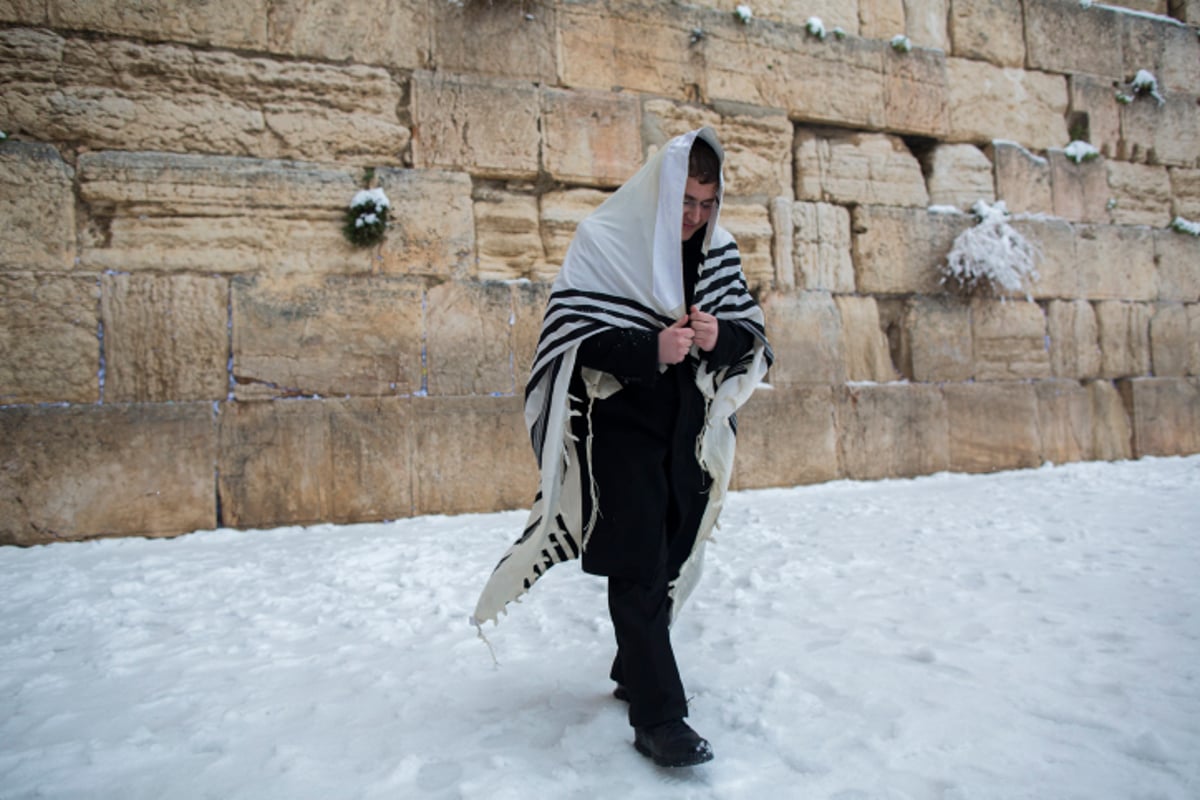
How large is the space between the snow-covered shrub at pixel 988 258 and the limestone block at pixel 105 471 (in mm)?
5705

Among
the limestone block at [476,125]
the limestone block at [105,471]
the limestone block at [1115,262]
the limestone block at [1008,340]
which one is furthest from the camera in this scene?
the limestone block at [1115,262]

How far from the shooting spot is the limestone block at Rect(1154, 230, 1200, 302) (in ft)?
23.6

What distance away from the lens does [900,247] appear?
249 inches

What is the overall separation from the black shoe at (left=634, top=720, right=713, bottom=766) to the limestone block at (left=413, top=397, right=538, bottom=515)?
3168mm

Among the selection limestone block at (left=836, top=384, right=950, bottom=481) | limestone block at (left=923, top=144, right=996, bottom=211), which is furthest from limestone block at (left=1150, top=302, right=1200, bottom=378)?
limestone block at (left=836, top=384, right=950, bottom=481)

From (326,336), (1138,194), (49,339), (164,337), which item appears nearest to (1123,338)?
(1138,194)

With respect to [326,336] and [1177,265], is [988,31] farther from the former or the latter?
[326,336]

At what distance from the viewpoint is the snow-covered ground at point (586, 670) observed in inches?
72.7

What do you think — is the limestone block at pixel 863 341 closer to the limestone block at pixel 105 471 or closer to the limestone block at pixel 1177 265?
the limestone block at pixel 1177 265

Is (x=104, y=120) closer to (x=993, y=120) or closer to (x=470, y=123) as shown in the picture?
(x=470, y=123)

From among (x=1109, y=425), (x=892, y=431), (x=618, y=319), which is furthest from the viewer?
(x=1109, y=425)

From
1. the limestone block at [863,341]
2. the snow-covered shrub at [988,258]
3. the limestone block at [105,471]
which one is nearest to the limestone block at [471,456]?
the limestone block at [105,471]

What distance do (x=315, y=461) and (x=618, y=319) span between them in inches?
126

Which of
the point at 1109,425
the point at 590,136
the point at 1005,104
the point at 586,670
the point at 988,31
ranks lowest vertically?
the point at 586,670
